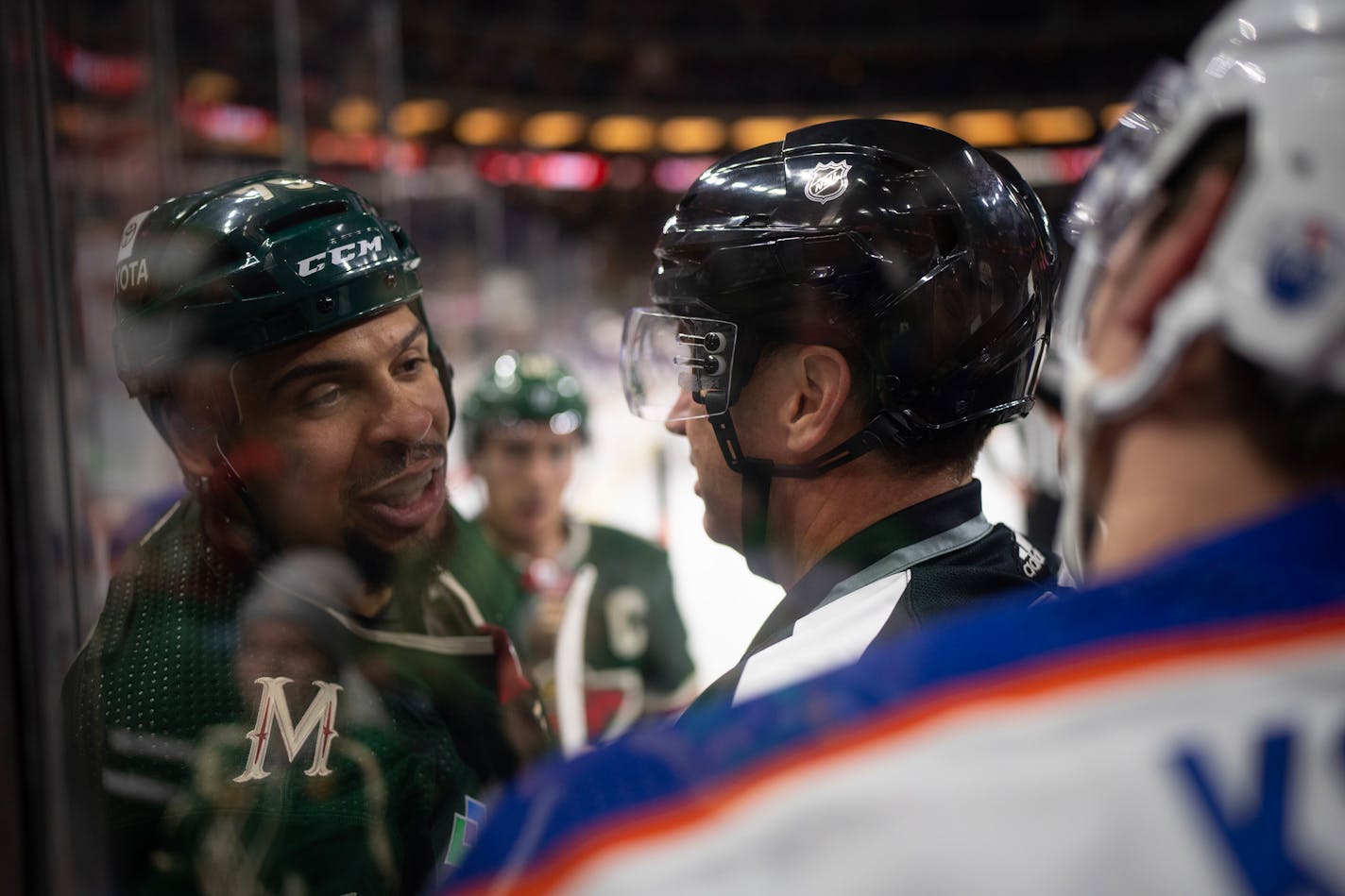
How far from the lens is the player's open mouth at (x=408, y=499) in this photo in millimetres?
1140

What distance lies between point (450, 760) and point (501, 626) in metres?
0.26

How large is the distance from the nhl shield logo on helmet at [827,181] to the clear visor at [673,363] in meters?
0.16

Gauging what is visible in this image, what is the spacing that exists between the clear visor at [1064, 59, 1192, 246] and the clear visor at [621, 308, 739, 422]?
0.43m

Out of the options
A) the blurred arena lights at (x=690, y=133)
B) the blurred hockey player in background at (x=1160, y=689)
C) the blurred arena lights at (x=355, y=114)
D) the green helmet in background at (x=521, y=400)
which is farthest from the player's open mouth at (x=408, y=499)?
the blurred arena lights at (x=690, y=133)

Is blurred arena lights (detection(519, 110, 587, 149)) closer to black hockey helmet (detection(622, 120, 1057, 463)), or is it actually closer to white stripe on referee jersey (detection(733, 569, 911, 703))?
→ black hockey helmet (detection(622, 120, 1057, 463))

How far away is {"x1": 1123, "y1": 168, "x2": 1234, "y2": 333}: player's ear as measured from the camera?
547 millimetres

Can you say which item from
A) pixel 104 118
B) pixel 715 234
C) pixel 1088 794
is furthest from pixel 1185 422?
pixel 104 118

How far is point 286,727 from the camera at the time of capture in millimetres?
1041

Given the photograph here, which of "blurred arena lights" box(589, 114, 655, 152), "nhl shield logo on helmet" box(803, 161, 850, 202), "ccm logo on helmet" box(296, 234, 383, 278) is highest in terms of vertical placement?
"nhl shield logo on helmet" box(803, 161, 850, 202)

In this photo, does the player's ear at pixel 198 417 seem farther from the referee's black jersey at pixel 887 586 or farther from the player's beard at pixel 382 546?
the referee's black jersey at pixel 887 586

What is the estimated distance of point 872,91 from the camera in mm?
20297

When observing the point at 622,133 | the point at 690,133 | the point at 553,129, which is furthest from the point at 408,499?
the point at 690,133

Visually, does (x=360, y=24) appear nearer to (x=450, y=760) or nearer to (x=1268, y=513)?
(x=450, y=760)

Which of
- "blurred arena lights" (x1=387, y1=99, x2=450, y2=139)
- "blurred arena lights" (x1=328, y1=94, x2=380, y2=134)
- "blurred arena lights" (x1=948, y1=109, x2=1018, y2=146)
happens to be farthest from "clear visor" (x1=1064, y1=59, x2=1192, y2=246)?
"blurred arena lights" (x1=948, y1=109, x2=1018, y2=146)
